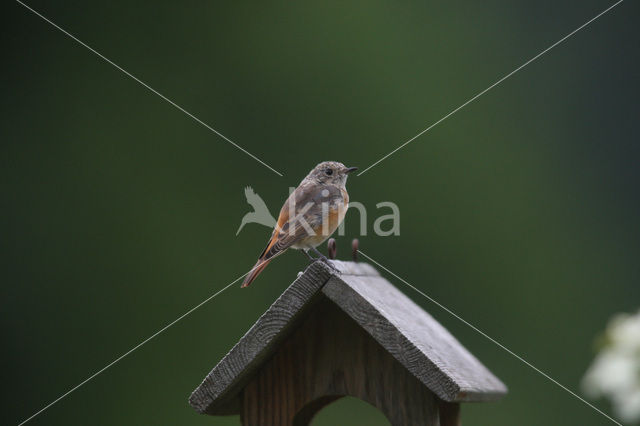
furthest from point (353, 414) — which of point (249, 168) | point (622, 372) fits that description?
point (622, 372)

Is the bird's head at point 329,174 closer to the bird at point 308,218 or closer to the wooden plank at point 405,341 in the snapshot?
the bird at point 308,218

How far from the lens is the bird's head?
399cm

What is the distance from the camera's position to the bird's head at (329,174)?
3992mm

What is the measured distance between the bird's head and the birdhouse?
929 millimetres

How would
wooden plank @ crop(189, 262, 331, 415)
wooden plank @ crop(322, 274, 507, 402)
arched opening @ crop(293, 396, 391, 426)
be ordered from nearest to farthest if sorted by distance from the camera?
wooden plank @ crop(322, 274, 507, 402) → wooden plank @ crop(189, 262, 331, 415) → arched opening @ crop(293, 396, 391, 426)

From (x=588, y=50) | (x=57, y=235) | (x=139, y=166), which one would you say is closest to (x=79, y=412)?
(x=57, y=235)

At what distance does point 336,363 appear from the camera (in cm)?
287

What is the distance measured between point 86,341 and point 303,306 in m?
4.67

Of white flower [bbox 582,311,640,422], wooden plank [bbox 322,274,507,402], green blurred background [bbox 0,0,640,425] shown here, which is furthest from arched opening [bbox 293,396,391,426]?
white flower [bbox 582,311,640,422]

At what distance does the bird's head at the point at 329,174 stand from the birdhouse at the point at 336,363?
0.93 m

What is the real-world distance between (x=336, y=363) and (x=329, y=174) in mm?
1374

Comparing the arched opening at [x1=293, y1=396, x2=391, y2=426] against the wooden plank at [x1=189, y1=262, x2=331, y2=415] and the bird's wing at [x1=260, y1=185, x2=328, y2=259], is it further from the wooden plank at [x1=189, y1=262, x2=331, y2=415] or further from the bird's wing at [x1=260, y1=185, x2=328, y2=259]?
the wooden plank at [x1=189, y1=262, x2=331, y2=415]

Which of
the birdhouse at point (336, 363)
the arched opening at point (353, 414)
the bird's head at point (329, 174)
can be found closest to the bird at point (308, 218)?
the bird's head at point (329, 174)

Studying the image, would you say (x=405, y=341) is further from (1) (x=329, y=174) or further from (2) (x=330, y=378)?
(1) (x=329, y=174)
